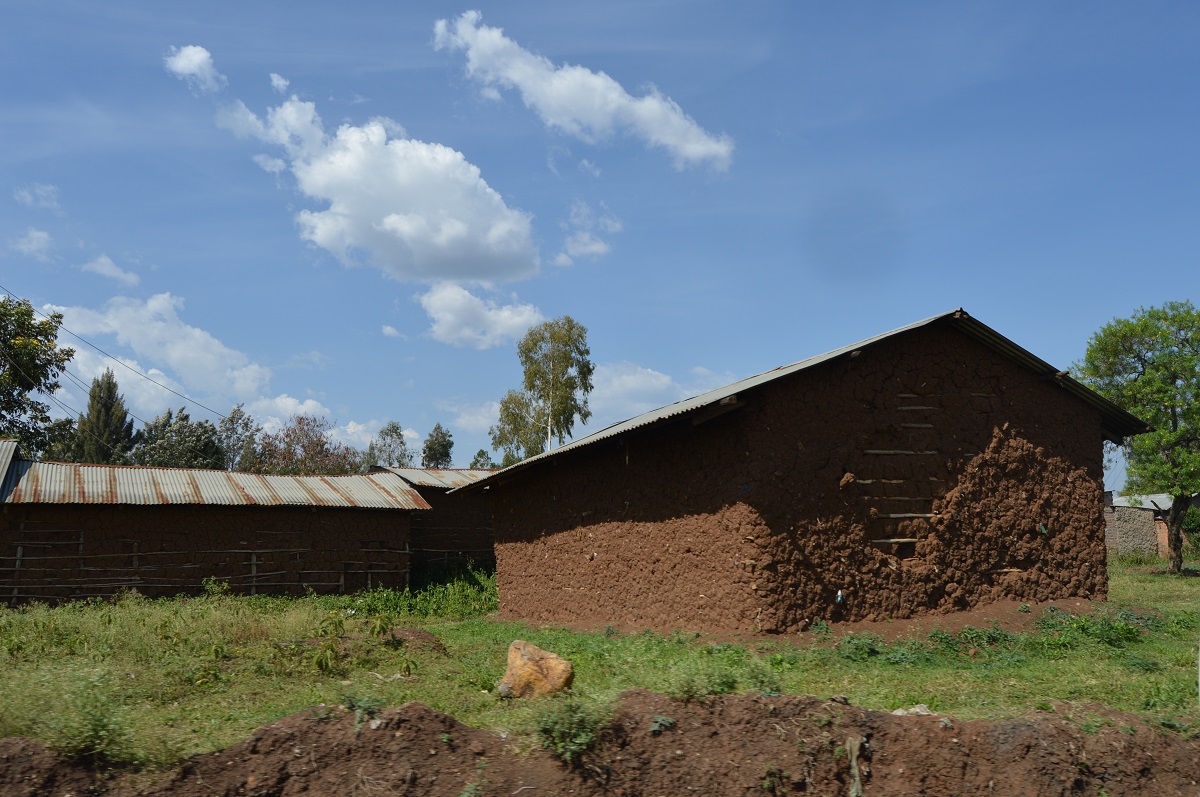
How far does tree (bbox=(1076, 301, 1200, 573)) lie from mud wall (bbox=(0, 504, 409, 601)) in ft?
68.0

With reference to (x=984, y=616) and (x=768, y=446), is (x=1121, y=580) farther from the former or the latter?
(x=768, y=446)

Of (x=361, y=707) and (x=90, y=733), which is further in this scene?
(x=361, y=707)

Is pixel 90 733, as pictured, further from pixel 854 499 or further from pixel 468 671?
pixel 854 499

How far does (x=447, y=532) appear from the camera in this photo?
73.2 ft

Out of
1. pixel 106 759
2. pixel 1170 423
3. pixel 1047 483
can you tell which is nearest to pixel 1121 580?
pixel 1170 423

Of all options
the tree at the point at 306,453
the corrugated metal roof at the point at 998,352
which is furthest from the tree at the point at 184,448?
the corrugated metal roof at the point at 998,352

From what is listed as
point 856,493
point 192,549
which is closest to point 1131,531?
point 856,493

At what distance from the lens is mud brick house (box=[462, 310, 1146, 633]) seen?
11695 millimetres

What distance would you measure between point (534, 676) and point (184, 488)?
12.8 m

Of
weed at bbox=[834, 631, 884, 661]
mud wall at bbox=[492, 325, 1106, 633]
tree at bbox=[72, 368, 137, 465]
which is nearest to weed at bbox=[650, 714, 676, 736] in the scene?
weed at bbox=[834, 631, 884, 661]

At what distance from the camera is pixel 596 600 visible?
573 inches

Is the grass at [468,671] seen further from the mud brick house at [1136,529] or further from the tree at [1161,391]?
the mud brick house at [1136,529]

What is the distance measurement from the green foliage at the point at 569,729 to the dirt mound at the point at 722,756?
2.7 inches

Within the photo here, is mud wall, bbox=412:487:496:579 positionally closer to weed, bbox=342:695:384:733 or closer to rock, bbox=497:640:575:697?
rock, bbox=497:640:575:697
